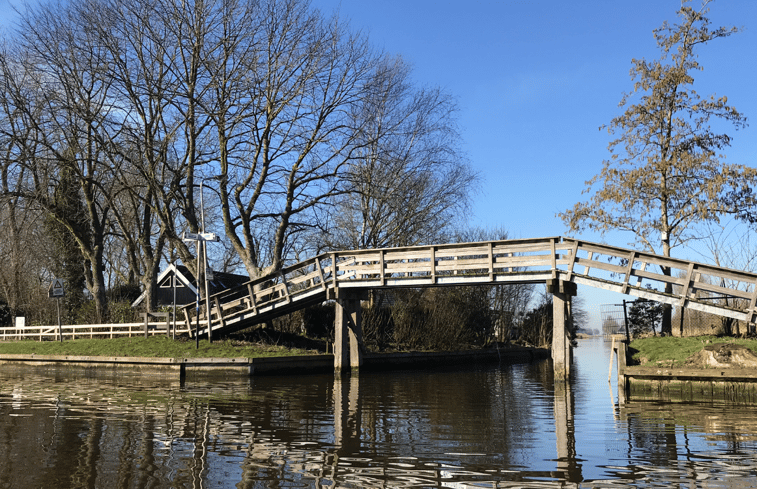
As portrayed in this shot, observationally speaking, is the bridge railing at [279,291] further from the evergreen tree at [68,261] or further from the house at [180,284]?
the evergreen tree at [68,261]

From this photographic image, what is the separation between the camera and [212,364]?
2256cm

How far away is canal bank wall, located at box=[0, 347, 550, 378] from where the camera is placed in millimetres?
22375

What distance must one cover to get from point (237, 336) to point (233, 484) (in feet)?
68.6

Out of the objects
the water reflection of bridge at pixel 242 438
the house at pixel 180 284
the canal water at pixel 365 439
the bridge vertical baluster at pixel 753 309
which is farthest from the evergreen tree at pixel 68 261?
the bridge vertical baluster at pixel 753 309

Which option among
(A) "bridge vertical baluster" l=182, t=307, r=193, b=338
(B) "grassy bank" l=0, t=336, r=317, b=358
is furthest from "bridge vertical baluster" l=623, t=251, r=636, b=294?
(A) "bridge vertical baluster" l=182, t=307, r=193, b=338

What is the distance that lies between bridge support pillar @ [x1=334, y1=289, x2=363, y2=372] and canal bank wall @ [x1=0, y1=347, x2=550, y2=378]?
2.35 feet

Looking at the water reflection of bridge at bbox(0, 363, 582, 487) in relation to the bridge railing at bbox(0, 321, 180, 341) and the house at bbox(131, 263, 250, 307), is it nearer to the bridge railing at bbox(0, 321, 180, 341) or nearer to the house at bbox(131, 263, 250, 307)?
the bridge railing at bbox(0, 321, 180, 341)

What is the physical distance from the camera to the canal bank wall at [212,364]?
73.4ft

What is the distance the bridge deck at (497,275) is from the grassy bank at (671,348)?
868 mm

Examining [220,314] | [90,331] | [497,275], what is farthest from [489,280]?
[90,331]

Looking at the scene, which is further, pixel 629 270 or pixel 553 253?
pixel 553 253

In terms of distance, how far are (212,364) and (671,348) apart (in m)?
13.5

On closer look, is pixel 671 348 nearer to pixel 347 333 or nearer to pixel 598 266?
pixel 598 266

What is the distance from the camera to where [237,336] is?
27.8m
